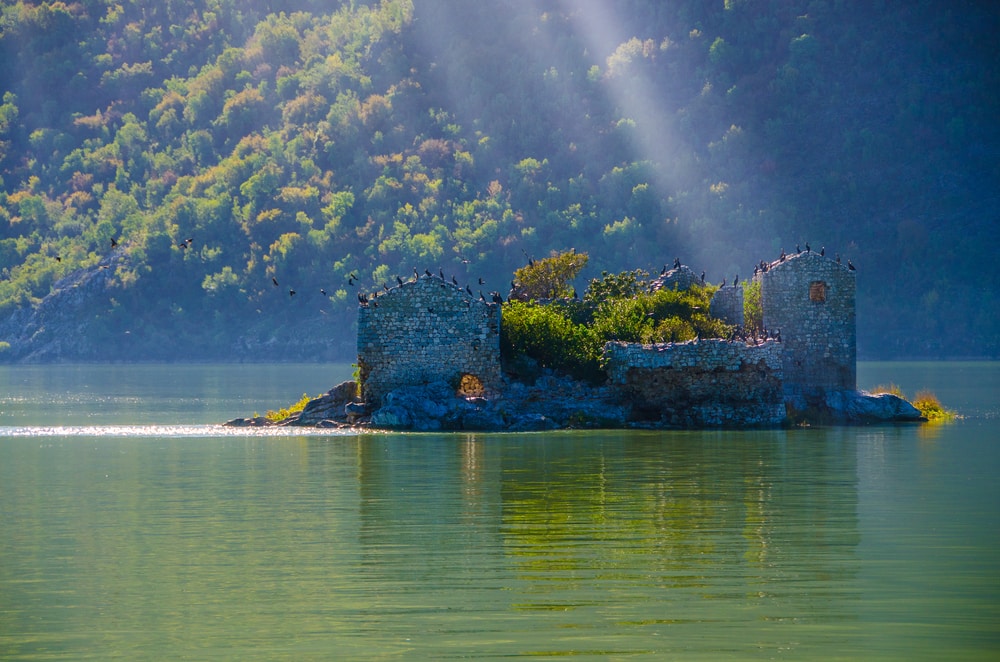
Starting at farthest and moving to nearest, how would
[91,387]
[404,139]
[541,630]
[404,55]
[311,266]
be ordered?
[404,55] < [404,139] < [311,266] < [91,387] < [541,630]

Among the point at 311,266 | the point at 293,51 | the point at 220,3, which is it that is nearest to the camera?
the point at 311,266

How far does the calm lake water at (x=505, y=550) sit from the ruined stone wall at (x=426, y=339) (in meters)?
5.46

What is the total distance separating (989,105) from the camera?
435ft

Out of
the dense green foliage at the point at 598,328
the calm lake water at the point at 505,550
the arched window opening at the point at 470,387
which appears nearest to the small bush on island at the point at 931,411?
the dense green foliage at the point at 598,328

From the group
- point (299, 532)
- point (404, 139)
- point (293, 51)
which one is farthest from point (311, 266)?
point (299, 532)

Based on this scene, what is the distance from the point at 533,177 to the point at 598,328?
89277 mm

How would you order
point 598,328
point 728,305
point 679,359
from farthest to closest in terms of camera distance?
point 598,328 → point 728,305 → point 679,359

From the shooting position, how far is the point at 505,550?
1952 cm

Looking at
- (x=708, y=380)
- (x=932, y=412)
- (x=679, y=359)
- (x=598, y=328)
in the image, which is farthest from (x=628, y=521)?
(x=932, y=412)

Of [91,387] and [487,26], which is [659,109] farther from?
[91,387]

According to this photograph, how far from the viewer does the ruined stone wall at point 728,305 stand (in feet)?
141

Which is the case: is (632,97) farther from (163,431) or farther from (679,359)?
(163,431)

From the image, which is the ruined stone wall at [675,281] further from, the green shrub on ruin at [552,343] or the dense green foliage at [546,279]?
the green shrub on ruin at [552,343]

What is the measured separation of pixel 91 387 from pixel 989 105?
277ft
